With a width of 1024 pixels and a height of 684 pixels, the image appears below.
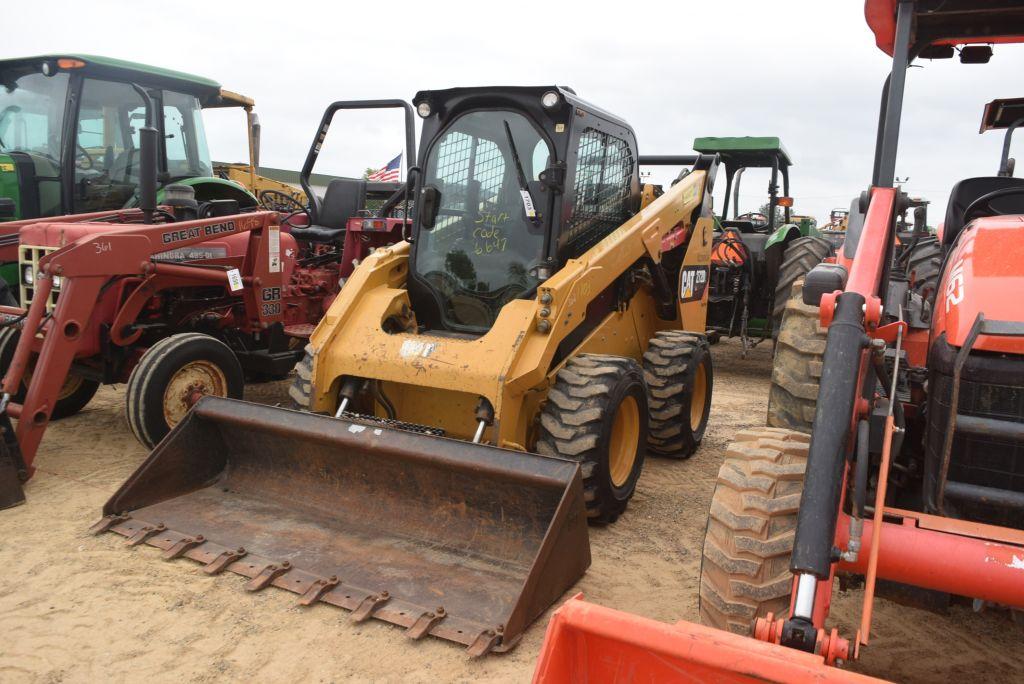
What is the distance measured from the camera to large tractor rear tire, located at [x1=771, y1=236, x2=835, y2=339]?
800 centimetres

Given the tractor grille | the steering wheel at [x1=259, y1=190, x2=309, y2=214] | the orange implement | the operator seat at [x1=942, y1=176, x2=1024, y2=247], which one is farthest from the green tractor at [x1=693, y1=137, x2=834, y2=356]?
the orange implement

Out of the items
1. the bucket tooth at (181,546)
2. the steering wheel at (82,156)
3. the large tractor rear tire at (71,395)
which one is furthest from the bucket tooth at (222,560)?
the steering wheel at (82,156)

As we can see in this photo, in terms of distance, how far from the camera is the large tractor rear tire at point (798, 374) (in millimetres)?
3576

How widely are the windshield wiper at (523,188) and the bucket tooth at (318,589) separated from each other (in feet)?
7.53

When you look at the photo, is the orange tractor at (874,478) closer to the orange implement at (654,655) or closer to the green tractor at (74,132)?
the orange implement at (654,655)

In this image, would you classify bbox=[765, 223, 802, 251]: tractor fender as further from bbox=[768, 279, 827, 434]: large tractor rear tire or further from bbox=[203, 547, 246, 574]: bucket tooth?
bbox=[203, 547, 246, 574]: bucket tooth

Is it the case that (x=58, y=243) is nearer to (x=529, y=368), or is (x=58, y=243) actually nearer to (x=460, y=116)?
(x=460, y=116)

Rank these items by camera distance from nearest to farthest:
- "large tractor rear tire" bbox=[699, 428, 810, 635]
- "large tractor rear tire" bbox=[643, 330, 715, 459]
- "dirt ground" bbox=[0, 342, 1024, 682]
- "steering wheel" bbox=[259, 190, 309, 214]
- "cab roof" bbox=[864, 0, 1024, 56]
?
1. "large tractor rear tire" bbox=[699, 428, 810, 635]
2. "cab roof" bbox=[864, 0, 1024, 56]
3. "dirt ground" bbox=[0, 342, 1024, 682]
4. "large tractor rear tire" bbox=[643, 330, 715, 459]
5. "steering wheel" bbox=[259, 190, 309, 214]

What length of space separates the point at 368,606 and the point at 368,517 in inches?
28.5

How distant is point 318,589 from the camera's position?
3344mm

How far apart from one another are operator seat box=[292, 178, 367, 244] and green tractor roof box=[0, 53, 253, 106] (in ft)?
4.92

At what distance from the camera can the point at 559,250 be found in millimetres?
4559

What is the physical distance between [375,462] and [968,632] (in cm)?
272

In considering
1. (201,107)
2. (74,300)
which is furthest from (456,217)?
(201,107)
